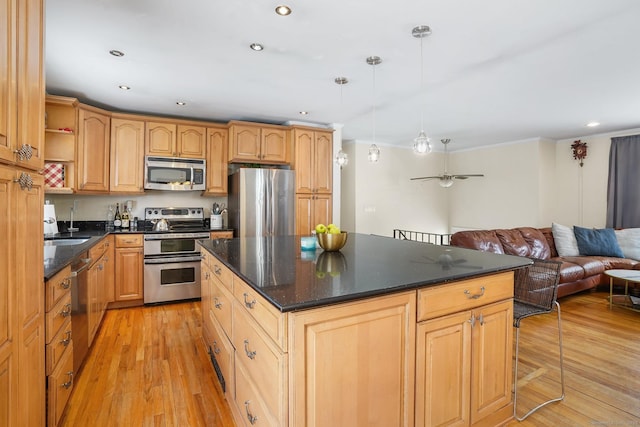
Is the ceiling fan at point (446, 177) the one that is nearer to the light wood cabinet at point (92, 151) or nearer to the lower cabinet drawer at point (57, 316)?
the light wood cabinet at point (92, 151)

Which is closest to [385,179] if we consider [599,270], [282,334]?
[599,270]

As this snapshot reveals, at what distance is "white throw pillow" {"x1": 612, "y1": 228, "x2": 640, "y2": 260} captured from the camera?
4.65 meters

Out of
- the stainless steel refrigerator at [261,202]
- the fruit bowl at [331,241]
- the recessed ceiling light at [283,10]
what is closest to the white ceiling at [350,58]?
the recessed ceiling light at [283,10]

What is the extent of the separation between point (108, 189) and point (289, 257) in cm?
315

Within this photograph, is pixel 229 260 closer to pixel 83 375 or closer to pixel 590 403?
pixel 83 375

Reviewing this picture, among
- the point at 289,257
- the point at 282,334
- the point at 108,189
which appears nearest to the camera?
the point at 282,334

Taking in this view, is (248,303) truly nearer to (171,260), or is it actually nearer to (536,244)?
(171,260)

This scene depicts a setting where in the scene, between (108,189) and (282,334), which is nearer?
(282,334)

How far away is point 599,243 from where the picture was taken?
4.75 meters

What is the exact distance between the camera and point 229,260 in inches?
73.2

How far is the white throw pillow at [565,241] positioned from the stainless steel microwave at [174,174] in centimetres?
516

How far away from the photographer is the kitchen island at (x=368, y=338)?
1.16 m

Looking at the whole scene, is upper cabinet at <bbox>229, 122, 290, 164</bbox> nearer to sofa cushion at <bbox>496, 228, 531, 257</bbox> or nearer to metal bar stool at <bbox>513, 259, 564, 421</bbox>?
sofa cushion at <bbox>496, 228, 531, 257</bbox>

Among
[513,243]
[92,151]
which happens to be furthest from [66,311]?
[513,243]
